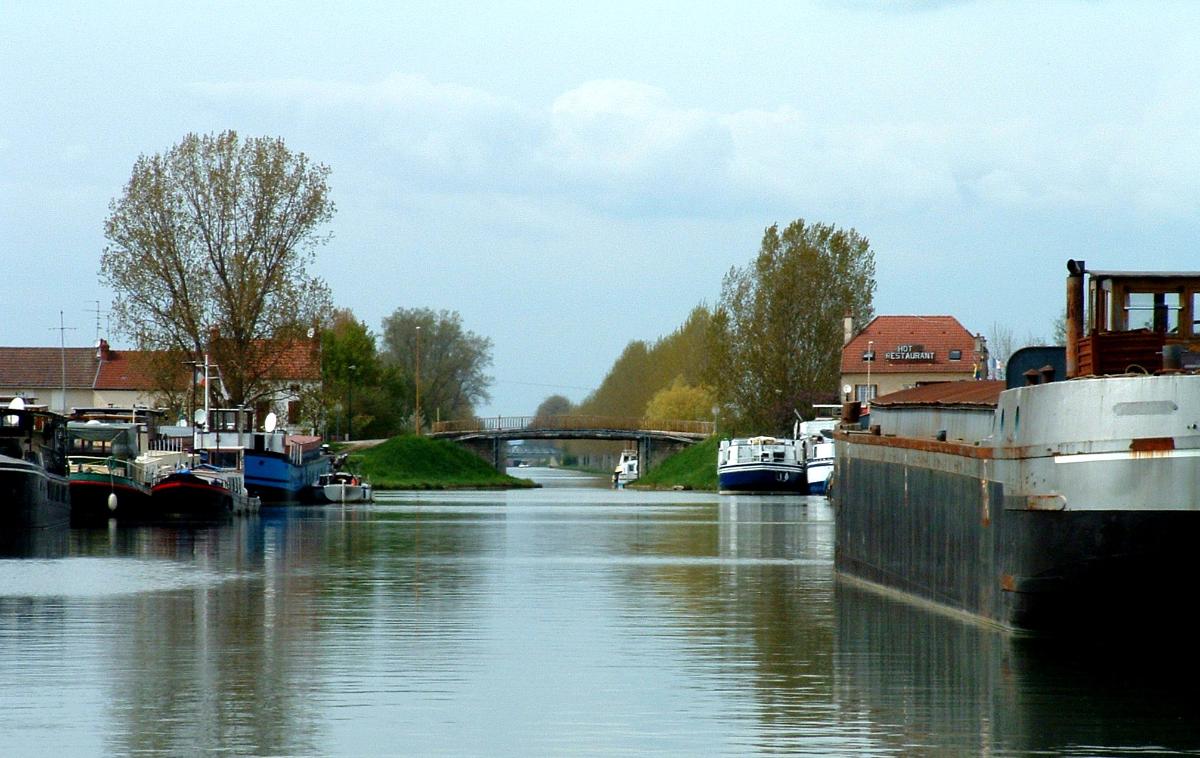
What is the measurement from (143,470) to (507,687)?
41872mm

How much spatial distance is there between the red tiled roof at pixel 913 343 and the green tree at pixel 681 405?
19945 mm

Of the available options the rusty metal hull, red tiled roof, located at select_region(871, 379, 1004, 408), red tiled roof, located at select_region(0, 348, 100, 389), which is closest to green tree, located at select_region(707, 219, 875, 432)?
red tiled roof, located at select_region(0, 348, 100, 389)

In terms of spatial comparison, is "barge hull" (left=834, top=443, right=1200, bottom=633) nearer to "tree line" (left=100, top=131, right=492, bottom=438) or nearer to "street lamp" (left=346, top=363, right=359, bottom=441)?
"tree line" (left=100, top=131, right=492, bottom=438)

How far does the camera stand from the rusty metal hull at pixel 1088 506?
15977 millimetres

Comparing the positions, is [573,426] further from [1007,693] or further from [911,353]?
[1007,693]

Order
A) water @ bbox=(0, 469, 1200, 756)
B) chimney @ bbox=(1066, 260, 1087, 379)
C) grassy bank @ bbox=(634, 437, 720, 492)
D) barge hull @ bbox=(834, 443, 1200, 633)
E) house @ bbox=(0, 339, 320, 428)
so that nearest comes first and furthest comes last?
water @ bbox=(0, 469, 1200, 756)
barge hull @ bbox=(834, 443, 1200, 633)
chimney @ bbox=(1066, 260, 1087, 379)
grassy bank @ bbox=(634, 437, 720, 492)
house @ bbox=(0, 339, 320, 428)

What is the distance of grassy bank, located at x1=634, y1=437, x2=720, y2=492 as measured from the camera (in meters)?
A: 111

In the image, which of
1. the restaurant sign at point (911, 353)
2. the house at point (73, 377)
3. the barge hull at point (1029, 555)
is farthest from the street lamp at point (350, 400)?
the barge hull at point (1029, 555)

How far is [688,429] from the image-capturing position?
423 ft

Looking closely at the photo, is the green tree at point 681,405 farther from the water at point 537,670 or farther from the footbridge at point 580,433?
the water at point 537,670

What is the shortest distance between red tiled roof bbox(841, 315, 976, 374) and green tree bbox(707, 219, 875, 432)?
7.97 meters

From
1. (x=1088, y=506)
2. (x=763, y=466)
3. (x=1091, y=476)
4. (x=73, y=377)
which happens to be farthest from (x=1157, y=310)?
(x=73, y=377)

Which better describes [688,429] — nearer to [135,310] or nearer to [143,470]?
[135,310]

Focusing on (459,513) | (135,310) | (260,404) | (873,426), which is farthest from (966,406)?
(260,404)
